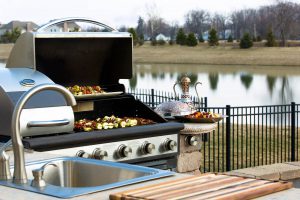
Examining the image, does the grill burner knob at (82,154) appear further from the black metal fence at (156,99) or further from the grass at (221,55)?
the grass at (221,55)

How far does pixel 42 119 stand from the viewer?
4789 millimetres

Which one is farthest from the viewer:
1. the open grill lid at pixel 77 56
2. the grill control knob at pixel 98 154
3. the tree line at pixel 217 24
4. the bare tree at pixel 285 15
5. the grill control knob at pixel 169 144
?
the tree line at pixel 217 24

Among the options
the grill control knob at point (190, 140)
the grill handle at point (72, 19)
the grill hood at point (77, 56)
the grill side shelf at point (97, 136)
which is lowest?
the grill control knob at point (190, 140)

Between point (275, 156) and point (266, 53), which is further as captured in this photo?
point (266, 53)

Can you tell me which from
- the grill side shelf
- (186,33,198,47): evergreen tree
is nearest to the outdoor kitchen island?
the grill side shelf

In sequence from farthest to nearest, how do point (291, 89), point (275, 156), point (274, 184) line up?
point (291, 89), point (275, 156), point (274, 184)

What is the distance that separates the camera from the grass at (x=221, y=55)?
54.3m

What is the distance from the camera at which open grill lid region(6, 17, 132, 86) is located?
542 cm

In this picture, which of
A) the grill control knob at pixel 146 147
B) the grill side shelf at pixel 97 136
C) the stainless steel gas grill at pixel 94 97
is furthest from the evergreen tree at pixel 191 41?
the grill control knob at pixel 146 147

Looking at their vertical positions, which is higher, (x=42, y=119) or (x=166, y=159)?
(x=42, y=119)

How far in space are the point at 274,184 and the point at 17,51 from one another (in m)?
3.17

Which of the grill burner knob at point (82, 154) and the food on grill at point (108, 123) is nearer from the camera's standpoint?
the grill burner knob at point (82, 154)

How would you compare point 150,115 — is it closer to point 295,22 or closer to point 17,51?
point 17,51

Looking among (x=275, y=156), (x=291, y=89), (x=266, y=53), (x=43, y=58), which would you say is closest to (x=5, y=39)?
(x=266, y=53)
